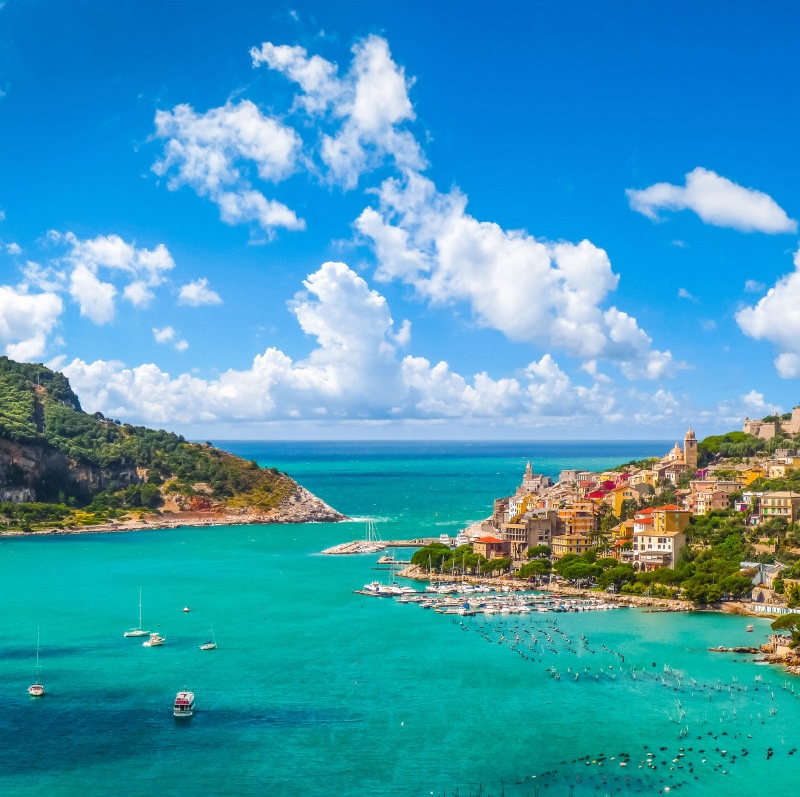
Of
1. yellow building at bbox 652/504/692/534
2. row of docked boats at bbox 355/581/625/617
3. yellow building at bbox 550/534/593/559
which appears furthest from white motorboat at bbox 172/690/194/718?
yellow building at bbox 550/534/593/559

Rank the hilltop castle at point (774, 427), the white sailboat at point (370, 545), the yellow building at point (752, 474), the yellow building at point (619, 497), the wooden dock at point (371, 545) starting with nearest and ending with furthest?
the yellow building at point (752, 474) < the yellow building at point (619, 497) < the wooden dock at point (371, 545) < the white sailboat at point (370, 545) < the hilltop castle at point (774, 427)

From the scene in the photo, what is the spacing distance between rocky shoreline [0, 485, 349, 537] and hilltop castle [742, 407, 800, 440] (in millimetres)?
65709

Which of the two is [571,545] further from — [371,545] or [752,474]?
[371,545]

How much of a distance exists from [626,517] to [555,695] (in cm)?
5664

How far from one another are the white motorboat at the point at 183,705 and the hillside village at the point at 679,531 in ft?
139

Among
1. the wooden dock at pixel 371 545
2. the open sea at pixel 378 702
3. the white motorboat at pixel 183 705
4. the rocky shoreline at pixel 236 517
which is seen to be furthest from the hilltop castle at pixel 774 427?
the white motorboat at pixel 183 705

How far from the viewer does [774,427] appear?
13525cm

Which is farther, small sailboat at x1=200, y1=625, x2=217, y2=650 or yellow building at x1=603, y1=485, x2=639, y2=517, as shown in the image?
yellow building at x1=603, y1=485, x2=639, y2=517

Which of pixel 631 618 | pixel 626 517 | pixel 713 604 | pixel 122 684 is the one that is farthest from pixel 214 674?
pixel 626 517

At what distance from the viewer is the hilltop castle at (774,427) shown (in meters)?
135

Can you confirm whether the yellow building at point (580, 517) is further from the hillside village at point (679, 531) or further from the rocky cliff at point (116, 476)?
the rocky cliff at point (116, 476)

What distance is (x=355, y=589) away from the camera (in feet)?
280

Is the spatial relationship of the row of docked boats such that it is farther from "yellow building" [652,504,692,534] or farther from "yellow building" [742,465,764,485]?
"yellow building" [742,465,764,485]

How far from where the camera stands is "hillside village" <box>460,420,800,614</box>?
74.6m
